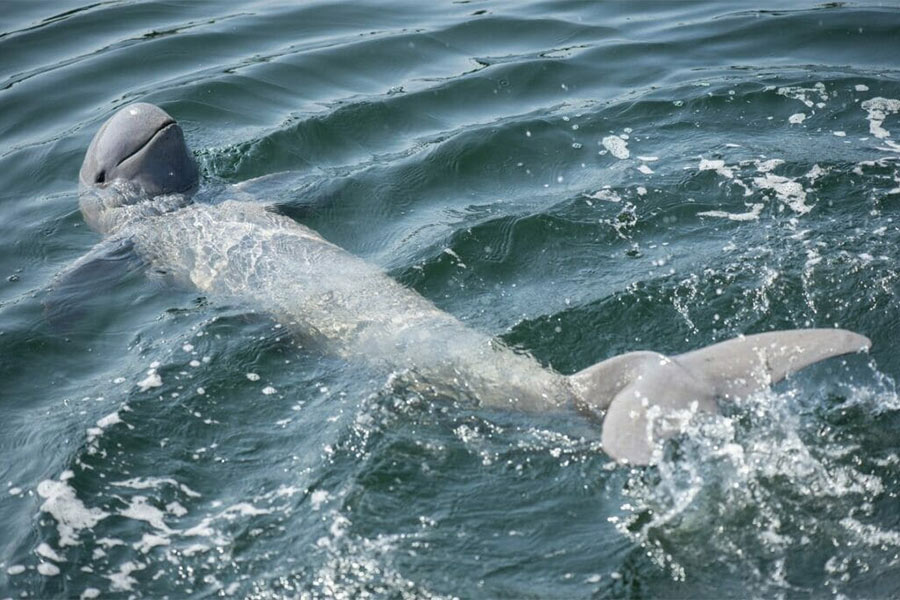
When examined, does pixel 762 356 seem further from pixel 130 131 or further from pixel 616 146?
pixel 130 131

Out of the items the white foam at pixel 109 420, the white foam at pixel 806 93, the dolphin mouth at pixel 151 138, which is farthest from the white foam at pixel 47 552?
the white foam at pixel 806 93

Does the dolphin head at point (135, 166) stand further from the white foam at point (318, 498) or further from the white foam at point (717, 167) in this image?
the white foam at point (717, 167)

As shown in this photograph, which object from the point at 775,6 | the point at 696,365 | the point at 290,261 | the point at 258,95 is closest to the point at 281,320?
the point at 290,261

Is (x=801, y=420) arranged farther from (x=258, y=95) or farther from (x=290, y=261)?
(x=258, y=95)

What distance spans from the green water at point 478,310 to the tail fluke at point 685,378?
0.16 m

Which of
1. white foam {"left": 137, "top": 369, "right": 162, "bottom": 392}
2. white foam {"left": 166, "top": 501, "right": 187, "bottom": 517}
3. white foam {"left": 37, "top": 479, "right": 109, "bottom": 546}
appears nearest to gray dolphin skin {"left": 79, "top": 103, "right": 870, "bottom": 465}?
white foam {"left": 137, "top": 369, "right": 162, "bottom": 392}

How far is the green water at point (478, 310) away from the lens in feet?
17.7

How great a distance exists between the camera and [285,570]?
210 inches

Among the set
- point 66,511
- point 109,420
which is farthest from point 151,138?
point 66,511

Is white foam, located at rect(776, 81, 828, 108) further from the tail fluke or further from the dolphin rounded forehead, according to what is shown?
the dolphin rounded forehead

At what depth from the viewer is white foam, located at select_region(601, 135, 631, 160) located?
9984mm

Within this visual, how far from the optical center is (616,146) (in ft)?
33.5

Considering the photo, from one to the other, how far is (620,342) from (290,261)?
2622 mm

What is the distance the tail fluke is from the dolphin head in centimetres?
483
